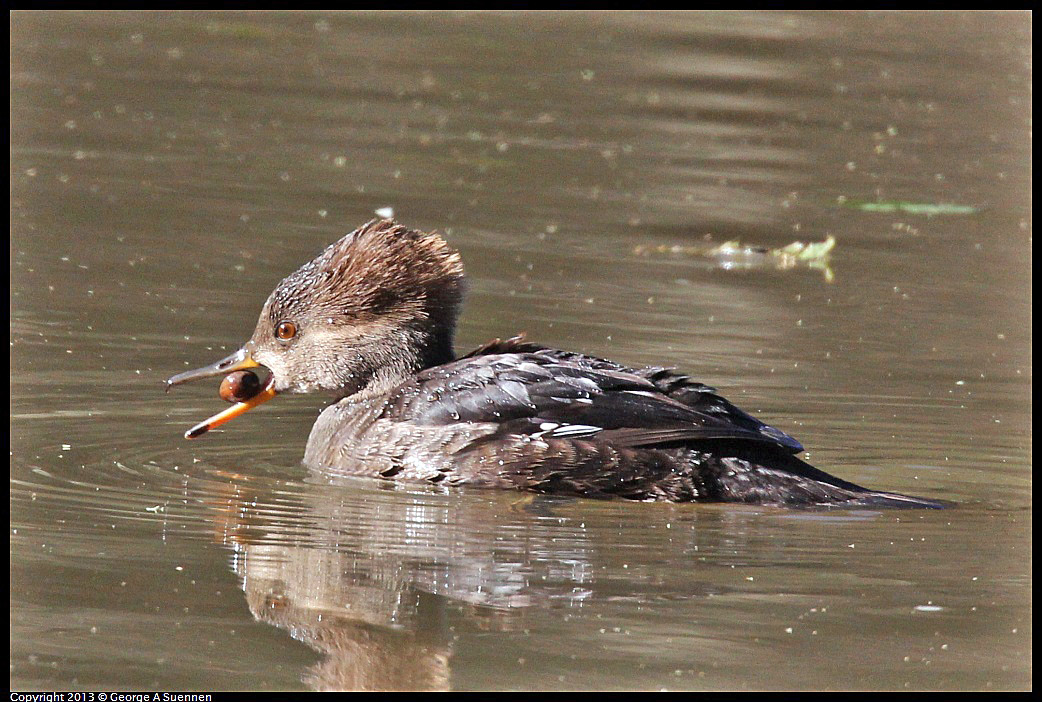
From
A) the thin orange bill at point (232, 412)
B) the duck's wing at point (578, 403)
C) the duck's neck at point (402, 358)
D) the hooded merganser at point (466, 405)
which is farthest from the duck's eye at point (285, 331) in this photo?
the duck's wing at point (578, 403)

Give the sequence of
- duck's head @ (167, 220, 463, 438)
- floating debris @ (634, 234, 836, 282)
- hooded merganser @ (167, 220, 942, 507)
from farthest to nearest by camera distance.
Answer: floating debris @ (634, 234, 836, 282) → duck's head @ (167, 220, 463, 438) → hooded merganser @ (167, 220, 942, 507)

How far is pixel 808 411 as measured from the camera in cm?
946

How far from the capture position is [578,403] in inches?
314

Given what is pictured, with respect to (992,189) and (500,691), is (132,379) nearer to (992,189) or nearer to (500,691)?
(500,691)

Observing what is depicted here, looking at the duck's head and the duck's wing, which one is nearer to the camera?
the duck's wing

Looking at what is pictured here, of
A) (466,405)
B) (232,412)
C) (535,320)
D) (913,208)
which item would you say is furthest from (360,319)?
(913,208)

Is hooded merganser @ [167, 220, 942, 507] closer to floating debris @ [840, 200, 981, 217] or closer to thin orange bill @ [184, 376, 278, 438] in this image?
thin orange bill @ [184, 376, 278, 438]

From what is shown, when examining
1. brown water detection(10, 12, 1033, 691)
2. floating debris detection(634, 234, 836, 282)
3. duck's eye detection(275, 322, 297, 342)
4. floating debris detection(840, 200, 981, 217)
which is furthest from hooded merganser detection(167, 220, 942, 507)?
floating debris detection(840, 200, 981, 217)

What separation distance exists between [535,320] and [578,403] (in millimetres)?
3168

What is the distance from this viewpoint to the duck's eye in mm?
8789

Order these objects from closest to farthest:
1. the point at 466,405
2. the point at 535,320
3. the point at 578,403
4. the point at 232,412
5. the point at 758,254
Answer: the point at 578,403 < the point at 466,405 < the point at 232,412 < the point at 535,320 < the point at 758,254

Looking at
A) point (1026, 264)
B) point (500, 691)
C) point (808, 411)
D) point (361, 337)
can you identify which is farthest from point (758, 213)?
point (500, 691)

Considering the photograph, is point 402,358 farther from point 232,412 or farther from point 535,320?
point 535,320

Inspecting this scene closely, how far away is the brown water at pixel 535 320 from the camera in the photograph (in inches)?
237
